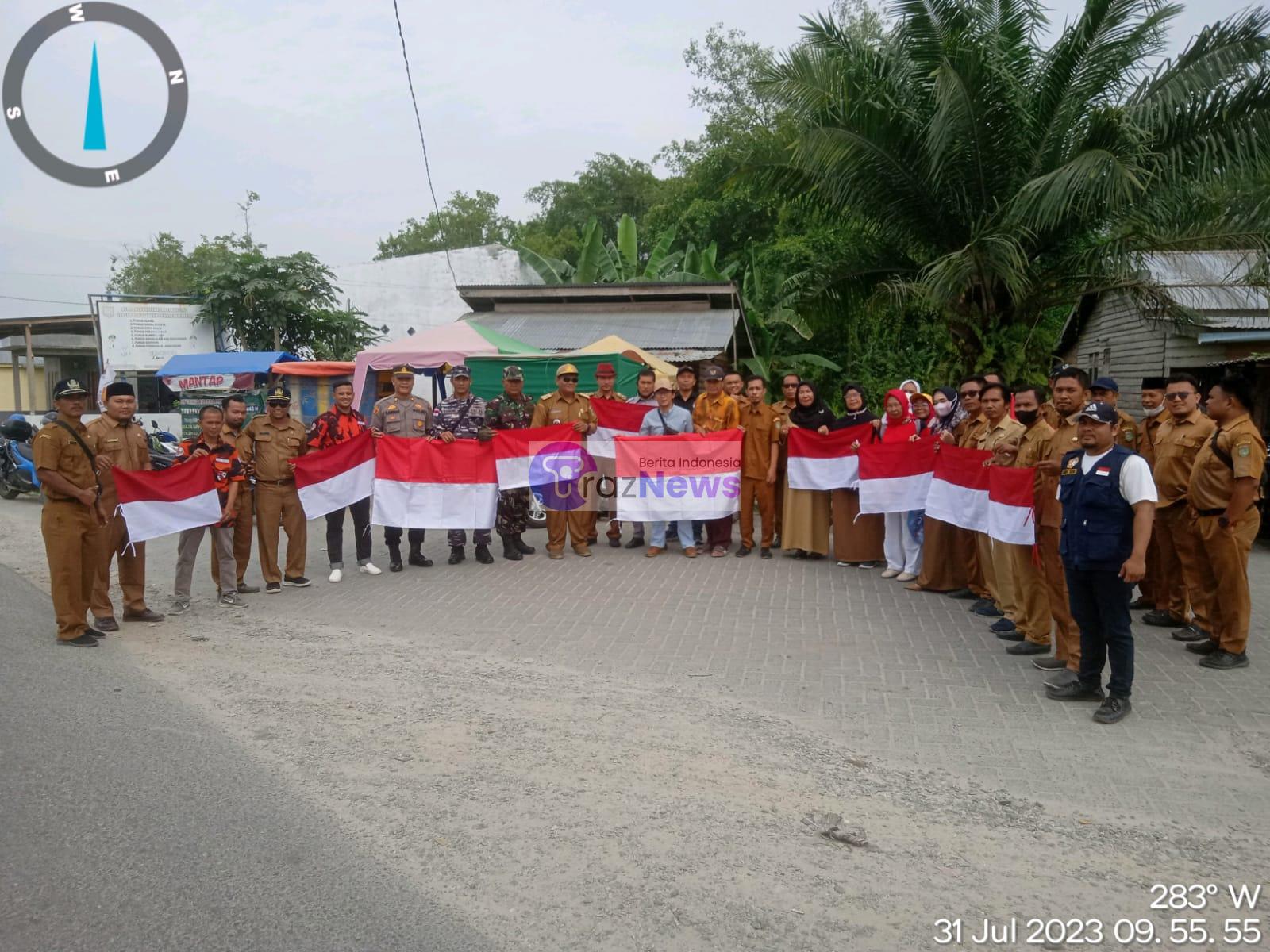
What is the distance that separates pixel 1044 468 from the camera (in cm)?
689

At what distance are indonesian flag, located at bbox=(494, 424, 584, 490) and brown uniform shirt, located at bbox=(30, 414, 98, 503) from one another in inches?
167

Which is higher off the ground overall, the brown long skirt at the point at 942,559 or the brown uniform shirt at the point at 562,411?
the brown uniform shirt at the point at 562,411

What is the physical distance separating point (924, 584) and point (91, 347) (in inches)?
1452

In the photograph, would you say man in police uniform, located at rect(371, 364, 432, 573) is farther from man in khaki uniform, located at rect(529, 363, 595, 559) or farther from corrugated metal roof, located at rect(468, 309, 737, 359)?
corrugated metal roof, located at rect(468, 309, 737, 359)

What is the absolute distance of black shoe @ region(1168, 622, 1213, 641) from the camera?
7.69 metres

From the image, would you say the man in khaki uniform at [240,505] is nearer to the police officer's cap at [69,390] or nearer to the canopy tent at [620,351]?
the police officer's cap at [69,390]

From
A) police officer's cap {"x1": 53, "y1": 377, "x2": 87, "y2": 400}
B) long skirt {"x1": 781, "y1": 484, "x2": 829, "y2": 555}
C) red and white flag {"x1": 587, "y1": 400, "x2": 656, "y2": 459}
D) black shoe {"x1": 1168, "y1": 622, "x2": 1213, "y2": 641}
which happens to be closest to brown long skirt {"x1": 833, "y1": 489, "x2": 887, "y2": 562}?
long skirt {"x1": 781, "y1": 484, "x2": 829, "y2": 555}

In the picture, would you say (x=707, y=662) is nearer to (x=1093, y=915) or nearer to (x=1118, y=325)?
(x=1093, y=915)

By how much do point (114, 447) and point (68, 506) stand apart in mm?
750

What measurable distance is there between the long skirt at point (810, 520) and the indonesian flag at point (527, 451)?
2567mm

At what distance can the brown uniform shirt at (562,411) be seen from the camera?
11328 mm

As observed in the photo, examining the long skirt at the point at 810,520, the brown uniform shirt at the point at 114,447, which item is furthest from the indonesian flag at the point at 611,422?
the brown uniform shirt at the point at 114,447

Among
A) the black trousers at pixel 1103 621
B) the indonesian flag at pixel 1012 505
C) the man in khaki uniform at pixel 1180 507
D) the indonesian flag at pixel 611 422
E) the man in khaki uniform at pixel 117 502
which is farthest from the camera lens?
the indonesian flag at pixel 611 422
